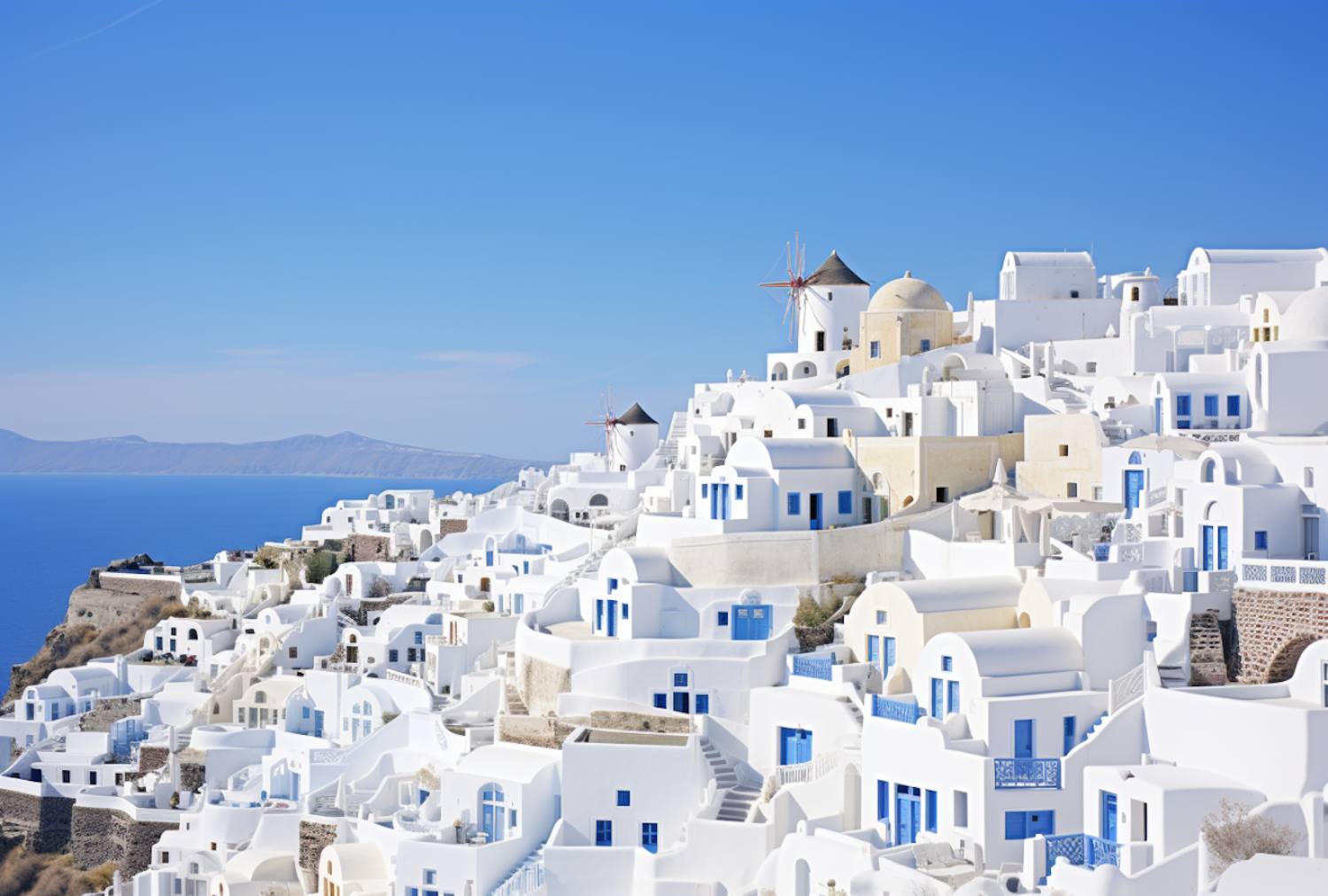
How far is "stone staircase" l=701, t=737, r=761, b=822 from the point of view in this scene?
28422 mm

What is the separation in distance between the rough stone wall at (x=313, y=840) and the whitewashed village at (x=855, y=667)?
113 millimetres

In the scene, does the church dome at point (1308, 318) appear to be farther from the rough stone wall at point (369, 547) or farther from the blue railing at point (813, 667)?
the rough stone wall at point (369, 547)

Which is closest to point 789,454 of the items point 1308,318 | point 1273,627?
point 1273,627

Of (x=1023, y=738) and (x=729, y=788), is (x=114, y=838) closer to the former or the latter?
(x=729, y=788)

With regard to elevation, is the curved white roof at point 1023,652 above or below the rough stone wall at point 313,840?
above

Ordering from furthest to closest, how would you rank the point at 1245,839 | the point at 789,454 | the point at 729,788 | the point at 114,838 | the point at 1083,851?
the point at 114,838 < the point at 789,454 < the point at 729,788 < the point at 1083,851 < the point at 1245,839

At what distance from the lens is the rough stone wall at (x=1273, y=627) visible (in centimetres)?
2556

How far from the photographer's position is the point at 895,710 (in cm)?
2661

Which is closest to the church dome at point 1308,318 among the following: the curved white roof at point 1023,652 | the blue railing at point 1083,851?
the curved white roof at point 1023,652

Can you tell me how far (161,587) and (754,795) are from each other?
4515 cm

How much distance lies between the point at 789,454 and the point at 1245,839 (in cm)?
1738

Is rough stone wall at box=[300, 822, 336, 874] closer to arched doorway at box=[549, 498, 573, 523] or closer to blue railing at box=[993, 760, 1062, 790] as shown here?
blue railing at box=[993, 760, 1062, 790]

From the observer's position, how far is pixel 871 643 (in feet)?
99.4


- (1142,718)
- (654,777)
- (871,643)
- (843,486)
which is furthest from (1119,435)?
(654,777)
